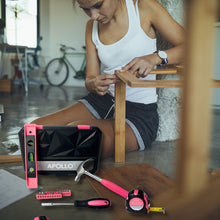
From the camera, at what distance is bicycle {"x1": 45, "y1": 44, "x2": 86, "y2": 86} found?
5301 millimetres

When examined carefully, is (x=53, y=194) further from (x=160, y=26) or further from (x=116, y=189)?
(x=160, y=26)

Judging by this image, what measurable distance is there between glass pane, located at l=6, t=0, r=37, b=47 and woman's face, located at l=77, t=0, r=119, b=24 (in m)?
4.35

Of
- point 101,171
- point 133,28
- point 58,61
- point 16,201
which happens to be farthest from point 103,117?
point 58,61

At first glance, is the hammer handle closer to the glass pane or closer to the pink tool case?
the pink tool case

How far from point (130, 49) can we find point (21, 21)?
4574 millimetres

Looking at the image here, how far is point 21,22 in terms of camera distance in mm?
5273

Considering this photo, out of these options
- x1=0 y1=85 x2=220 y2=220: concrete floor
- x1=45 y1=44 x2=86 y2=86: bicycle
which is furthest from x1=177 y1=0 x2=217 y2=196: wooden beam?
x1=45 y1=44 x2=86 y2=86: bicycle

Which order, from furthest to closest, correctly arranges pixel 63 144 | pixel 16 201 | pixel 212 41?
pixel 63 144, pixel 16 201, pixel 212 41

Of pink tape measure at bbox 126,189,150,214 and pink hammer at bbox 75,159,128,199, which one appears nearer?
pink tape measure at bbox 126,189,150,214

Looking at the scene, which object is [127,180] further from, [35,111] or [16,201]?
[35,111]

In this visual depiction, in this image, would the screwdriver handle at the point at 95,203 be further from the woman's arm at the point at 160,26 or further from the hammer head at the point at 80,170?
the woman's arm at the point at 160,26

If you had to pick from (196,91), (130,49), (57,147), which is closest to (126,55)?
(130,49)

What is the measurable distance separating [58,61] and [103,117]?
168 inches

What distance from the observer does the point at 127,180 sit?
1.01 meters
